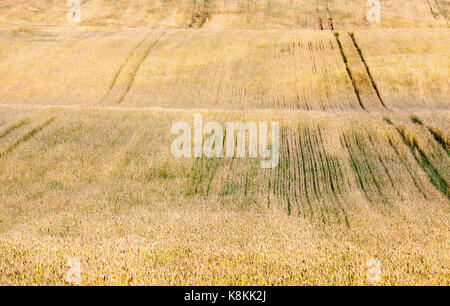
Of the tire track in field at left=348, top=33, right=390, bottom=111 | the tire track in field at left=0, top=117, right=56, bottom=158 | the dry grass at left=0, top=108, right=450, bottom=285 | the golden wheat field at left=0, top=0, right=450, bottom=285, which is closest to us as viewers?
the dry grass at left=0, top=108, right=450, bottom=285

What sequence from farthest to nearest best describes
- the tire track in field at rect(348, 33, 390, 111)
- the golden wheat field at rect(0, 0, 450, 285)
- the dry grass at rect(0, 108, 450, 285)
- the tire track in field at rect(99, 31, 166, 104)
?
the tire track in field at rect(99, 31, 166, 104)
the tire track in field at rect(348, 33, 390, 111)
the golden wheat field at rect(0, 0, 450, 285)
the dry grass at rect(0, 108, 450, 285)

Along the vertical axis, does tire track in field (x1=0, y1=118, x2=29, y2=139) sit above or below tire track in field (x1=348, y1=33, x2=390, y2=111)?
below

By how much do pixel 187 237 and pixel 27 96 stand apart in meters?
22.9

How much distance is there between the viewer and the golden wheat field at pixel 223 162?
25.6ft

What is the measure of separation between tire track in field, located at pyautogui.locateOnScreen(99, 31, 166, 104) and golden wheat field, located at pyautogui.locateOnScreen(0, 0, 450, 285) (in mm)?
155

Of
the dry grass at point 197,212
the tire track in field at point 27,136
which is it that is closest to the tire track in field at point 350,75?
the dry grass at point 197,212

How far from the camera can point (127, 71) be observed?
29938 millimetres

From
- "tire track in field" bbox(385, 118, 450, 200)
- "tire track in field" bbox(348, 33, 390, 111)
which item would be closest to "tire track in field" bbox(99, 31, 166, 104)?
"tire track in field" bbox(348, 33, 390, 111)

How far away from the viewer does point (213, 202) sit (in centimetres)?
1234

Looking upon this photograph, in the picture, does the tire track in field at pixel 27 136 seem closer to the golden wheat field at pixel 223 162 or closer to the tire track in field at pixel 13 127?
the golden wheat field at pixel 223 162

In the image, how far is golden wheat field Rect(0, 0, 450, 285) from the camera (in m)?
7.81

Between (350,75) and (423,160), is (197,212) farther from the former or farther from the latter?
(350,75)

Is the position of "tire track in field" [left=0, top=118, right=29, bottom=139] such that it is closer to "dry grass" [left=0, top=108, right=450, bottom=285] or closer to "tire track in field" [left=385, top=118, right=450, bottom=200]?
"dry grass" [left=0, top=108, right=450, bottom=285]

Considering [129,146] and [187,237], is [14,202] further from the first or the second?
[187,237]
